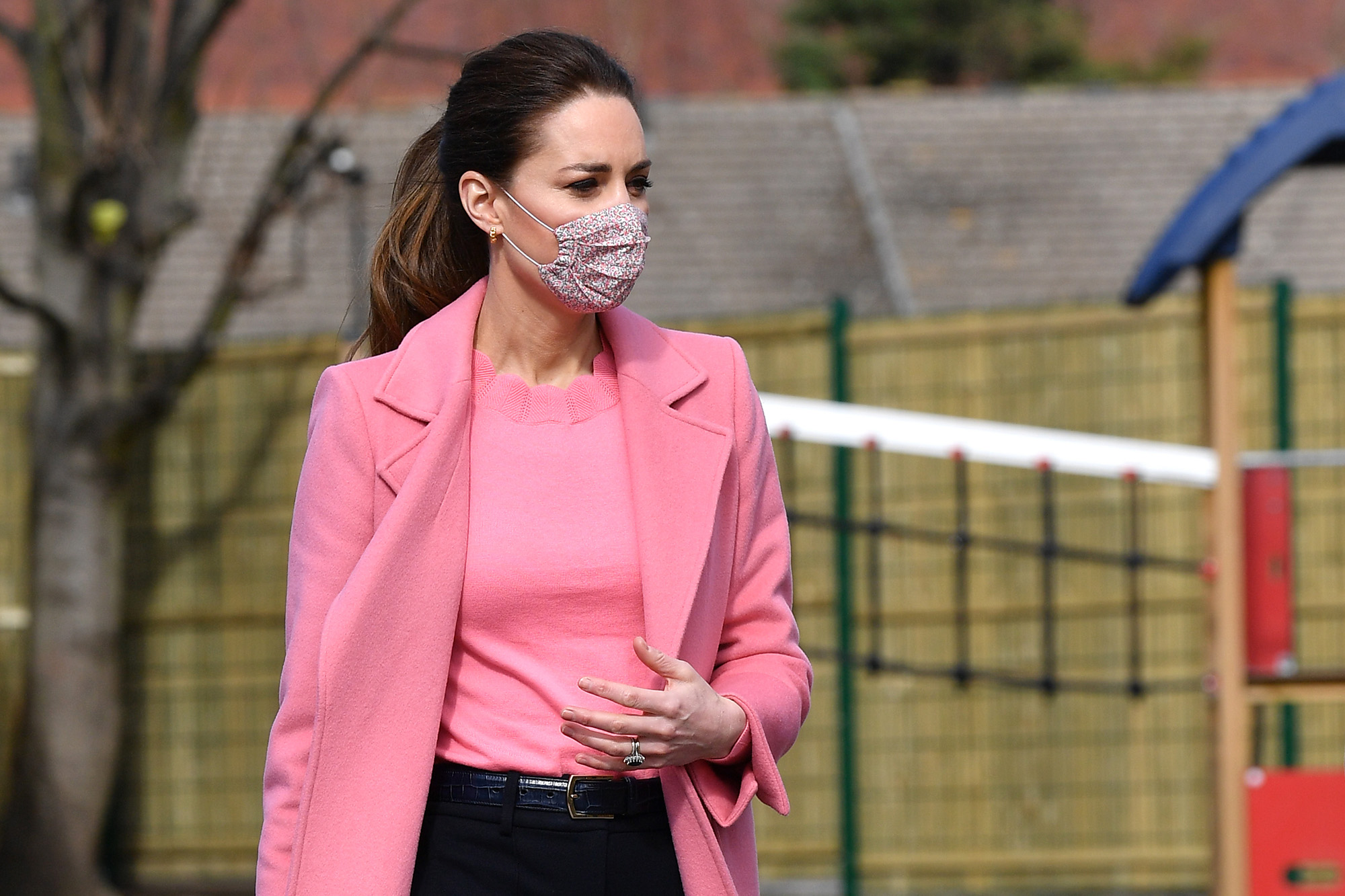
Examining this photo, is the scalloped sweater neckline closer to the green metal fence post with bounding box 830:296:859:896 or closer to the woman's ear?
the woman's ear

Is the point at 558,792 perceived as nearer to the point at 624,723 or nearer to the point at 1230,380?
the point at 624,723

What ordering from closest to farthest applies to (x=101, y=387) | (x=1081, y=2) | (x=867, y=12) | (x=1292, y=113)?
(x=1292, y=113), (x=101, y=387), (x=867, y=12), (x=1081, y=2)

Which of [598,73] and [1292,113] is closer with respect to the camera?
[598,73]

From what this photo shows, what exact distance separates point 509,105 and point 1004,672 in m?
5.40

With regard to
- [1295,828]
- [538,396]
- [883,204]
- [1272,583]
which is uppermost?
[883,204]

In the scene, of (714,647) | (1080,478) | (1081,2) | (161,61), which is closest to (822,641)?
(1080,478)

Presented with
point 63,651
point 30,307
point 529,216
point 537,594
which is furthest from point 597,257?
point 63,651

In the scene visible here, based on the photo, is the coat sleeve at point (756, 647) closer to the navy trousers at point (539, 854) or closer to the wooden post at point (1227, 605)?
the navy trousers at point (539, 854)

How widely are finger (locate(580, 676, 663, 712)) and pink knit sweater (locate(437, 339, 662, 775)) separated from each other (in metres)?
0.14

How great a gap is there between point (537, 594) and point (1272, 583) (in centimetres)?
342

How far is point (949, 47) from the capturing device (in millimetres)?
24062

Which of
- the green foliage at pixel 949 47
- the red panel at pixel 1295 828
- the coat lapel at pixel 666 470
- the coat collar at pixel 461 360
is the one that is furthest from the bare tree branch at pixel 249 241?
the green foliage at pixel 949 47

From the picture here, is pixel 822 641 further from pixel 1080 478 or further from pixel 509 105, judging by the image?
pixel 509 105

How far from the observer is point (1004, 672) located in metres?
7.23
